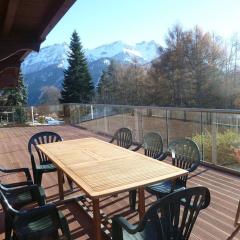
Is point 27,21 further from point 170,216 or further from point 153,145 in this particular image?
point 170,216

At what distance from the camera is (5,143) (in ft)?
30.9

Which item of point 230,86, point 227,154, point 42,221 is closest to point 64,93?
point 230,86

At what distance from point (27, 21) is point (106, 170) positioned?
1837mm

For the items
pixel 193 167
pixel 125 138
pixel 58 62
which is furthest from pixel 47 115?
pixel 58 62

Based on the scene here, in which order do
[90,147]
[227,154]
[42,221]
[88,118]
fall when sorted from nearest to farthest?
1. [42,221]
2. [90,147]
3. [227,154]
4. [88,118]

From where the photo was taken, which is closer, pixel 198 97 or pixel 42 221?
pixel 42 221

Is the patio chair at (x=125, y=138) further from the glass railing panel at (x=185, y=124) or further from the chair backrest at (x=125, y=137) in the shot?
the glass railing panel at (x=185, y=124)

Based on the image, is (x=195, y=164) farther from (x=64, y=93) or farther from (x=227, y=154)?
(x=64, y=93)

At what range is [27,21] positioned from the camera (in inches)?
139

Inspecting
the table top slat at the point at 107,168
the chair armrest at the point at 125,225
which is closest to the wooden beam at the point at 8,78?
the table top slat at the point at 107,168

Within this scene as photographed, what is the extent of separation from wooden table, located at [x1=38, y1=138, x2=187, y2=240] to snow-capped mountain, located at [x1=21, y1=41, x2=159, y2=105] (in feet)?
255

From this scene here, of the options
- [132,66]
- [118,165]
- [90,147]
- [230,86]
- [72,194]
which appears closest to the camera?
[118,165]

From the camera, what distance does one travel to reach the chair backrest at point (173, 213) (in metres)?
1.99

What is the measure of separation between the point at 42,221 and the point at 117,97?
3628 cm
